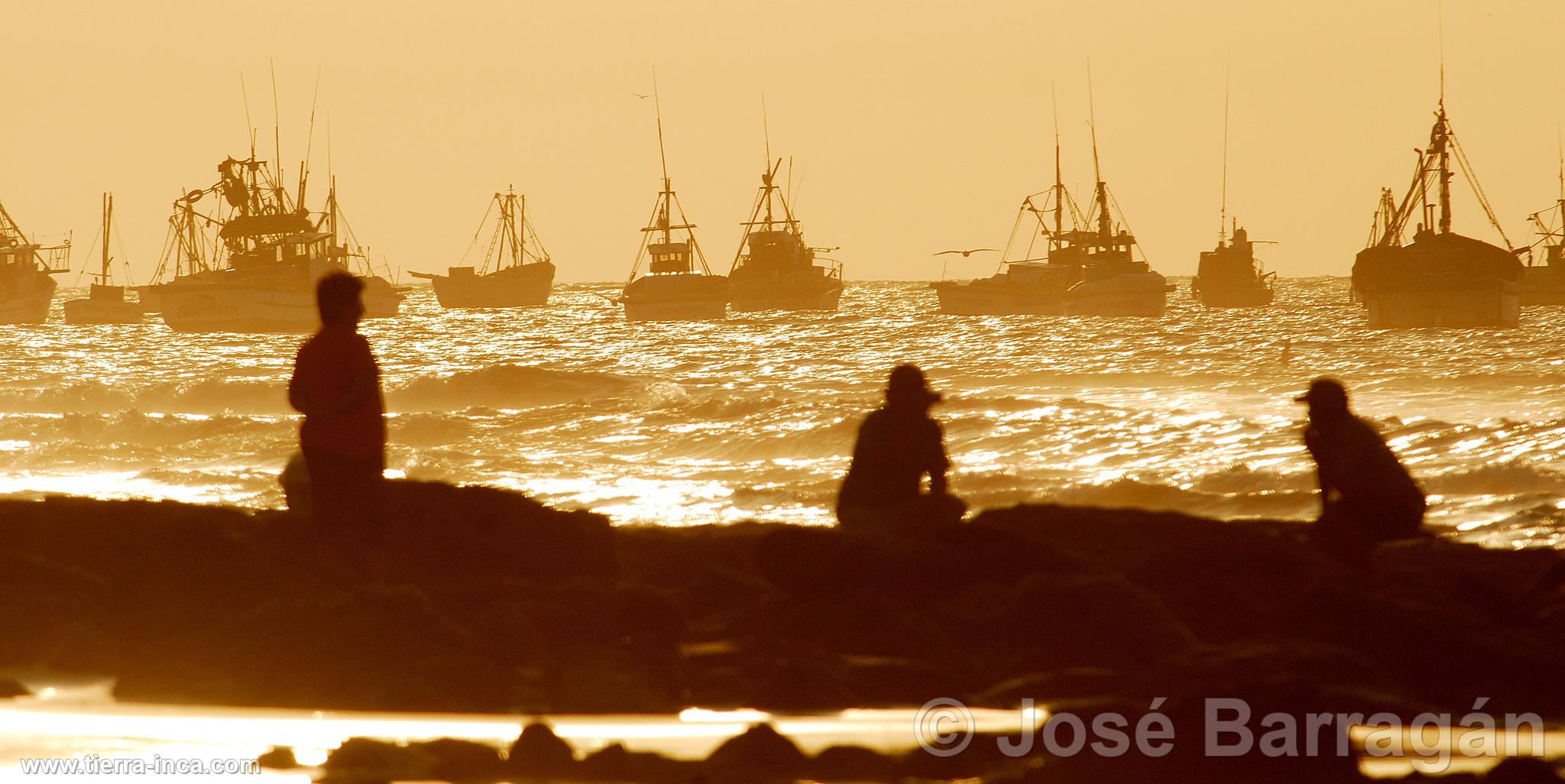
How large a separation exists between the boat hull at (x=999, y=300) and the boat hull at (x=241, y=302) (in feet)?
117

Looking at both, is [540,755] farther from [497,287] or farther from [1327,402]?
[497,287]

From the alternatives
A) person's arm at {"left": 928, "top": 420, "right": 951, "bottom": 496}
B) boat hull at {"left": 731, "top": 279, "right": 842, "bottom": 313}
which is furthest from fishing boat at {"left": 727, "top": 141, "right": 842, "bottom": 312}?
person's arm at {"left": 928, "top": 420, "right": 951, "bottom": 496}

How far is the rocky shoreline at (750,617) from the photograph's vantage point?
4965 mm

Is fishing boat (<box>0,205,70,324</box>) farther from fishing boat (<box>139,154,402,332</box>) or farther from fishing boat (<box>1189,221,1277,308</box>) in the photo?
fishing boat (<box>1189,221,1277,308</box>)

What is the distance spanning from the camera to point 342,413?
6.25m

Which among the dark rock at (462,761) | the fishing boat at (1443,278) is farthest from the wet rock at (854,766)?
the fishing boat at (1443,278)

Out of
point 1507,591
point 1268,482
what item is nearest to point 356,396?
point 1507,591

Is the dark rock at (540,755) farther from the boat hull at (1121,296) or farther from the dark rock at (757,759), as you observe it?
the boat hull at (1121,296)

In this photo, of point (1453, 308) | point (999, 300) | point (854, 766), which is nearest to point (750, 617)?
point (854, 766)

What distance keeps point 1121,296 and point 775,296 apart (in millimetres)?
20787

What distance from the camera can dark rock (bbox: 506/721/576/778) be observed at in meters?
4.15

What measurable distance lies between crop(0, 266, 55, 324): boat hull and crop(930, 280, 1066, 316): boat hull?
5047cm

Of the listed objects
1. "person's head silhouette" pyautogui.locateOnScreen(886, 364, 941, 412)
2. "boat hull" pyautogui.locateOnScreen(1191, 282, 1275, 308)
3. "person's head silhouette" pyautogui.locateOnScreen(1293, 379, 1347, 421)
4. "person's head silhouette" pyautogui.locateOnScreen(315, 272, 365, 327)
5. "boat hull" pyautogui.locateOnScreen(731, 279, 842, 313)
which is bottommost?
"boat hull" pyautogui.locateOnScreen(1191, 282, 1275, 308)

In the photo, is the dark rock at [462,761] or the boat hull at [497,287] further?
the boat hull at [497,287]
